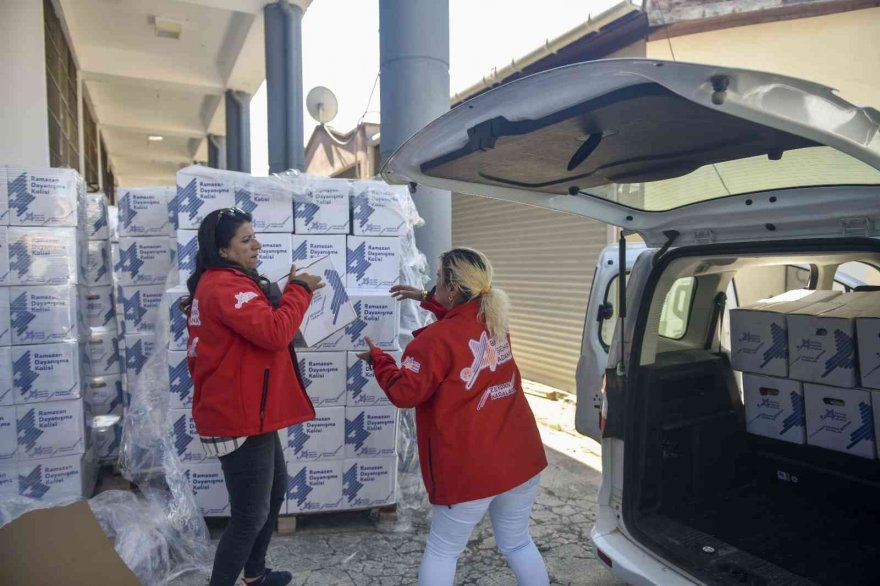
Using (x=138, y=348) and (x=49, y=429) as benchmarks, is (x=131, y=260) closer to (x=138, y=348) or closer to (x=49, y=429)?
(x=138, y=348)

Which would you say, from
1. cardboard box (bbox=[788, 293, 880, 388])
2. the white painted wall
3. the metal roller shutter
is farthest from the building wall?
the white painted wall

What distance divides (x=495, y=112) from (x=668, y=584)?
76.0 inches

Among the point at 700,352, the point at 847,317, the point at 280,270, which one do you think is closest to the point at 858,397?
the point at 847,317

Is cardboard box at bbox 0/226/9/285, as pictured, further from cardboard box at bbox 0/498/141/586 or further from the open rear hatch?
the open rear hatch

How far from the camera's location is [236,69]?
10.3 metres

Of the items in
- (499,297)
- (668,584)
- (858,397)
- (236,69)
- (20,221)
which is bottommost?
(668,584)

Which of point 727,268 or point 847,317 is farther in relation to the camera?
point 727,268

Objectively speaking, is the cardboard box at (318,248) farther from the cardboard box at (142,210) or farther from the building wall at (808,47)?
the building wall at (808,47)

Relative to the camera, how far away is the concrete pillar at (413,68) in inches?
180

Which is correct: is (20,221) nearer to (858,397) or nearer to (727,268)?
(727,268)

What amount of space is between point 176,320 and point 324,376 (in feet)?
3.08

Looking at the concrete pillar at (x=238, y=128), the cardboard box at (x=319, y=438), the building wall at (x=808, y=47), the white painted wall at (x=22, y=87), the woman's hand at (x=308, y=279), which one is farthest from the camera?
the concrete pillar at (x=238, y=128)

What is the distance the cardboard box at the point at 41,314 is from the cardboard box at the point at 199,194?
3.19ft

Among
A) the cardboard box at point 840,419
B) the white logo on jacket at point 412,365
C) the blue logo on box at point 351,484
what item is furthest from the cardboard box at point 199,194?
the cardboard box at point 840,419
